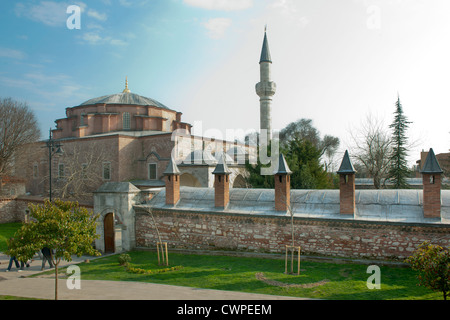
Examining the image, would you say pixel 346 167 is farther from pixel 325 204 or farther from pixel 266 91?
pixel 266 91

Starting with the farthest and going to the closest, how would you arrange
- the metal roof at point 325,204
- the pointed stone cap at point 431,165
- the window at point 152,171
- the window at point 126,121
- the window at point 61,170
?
the window at point 126,121 → the window at point 61,170 → the window at point 152,171 → the metal roof at point 325,204 → the pointed stone cap at point 431,165

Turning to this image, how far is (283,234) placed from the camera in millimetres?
10477

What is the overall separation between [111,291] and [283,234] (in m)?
5.66

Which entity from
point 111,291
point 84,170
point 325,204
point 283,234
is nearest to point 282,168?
point 325,204

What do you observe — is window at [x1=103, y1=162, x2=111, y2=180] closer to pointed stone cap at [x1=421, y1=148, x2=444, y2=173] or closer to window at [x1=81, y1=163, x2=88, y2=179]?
window at [x1=81, y1=163, x2=88, y2=179]

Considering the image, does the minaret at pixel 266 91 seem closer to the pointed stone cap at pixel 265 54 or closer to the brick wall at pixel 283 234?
the pointed stone cap at pixel 265 54

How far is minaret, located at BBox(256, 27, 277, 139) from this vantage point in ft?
75.9

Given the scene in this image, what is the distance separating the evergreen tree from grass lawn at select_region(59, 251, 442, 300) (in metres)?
14.2

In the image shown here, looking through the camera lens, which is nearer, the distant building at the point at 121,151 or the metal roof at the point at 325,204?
the metal roof at the point at 325,204

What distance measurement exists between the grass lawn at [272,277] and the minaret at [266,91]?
14201mm

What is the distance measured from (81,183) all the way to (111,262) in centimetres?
1399

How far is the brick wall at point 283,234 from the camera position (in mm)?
8984

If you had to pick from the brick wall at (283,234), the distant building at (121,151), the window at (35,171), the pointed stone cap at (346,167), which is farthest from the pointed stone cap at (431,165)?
the window at (35,171)

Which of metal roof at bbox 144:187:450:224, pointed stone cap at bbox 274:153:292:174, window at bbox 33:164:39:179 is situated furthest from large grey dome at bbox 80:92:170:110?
pointed stone cap at bbox 274:153:292:174
